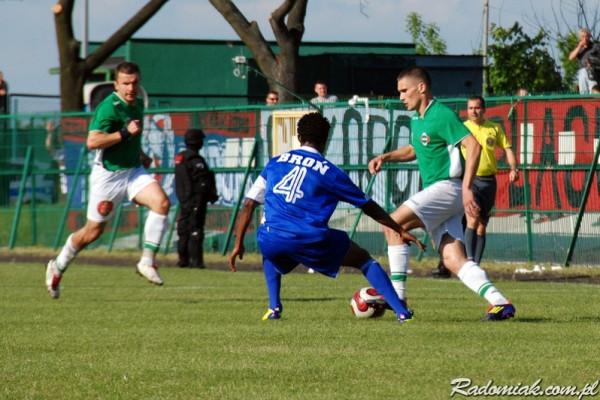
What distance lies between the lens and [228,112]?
25672 millimetres

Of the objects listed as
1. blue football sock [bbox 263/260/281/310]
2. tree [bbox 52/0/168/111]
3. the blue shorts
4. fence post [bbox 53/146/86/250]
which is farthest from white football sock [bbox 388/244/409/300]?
tree [bbox 52/0/168/111]

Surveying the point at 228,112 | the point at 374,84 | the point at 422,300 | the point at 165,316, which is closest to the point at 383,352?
the point at 165,316

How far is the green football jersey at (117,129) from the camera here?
15.5 m

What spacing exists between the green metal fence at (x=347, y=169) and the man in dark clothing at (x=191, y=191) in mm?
1540

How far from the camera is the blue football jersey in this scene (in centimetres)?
1135

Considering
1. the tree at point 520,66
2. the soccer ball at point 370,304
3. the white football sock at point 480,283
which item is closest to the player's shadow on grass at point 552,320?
the white football sock at point 480,283

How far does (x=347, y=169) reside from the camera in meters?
23.6

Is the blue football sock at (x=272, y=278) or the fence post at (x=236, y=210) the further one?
the fence post at (x=236, y=210)

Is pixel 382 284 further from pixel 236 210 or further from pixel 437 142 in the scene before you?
pixel 236 210

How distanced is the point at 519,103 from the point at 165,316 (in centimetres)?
975

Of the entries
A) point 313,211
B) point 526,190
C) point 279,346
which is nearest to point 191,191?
point 526,190
